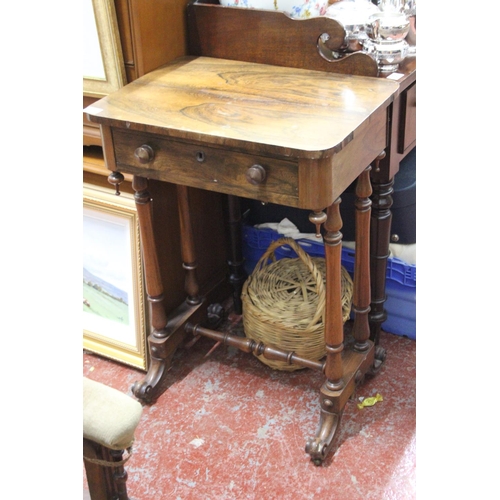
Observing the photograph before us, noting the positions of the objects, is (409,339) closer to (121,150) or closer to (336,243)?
(336,243)

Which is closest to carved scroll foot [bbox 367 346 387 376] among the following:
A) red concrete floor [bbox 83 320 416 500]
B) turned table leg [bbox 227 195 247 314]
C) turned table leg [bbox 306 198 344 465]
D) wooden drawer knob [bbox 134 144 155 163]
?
red concrete floor [bbox 83 320 416 500]

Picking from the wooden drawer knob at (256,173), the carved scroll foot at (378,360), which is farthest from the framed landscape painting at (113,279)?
the carved scroll foot at (378,360)

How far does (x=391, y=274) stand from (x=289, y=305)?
0.38 m

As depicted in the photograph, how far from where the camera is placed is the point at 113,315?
232 centimetres

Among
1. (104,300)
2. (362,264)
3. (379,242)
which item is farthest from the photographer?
(104,300)

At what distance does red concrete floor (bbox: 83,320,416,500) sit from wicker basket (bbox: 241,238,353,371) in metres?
0.14

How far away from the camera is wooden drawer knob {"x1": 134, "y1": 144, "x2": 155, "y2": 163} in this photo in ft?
5.63

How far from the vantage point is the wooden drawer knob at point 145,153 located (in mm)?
1717

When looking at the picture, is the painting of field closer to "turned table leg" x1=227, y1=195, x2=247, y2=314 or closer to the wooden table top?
"turned table leg" x1=227, y1=195, x2=247, y2=314

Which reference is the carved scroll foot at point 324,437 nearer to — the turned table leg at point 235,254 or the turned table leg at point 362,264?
the turned table leg at point 362,264

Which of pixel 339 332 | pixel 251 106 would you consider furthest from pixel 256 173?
pixel 339 332

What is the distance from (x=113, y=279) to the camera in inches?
89.8

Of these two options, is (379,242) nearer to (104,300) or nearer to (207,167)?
(207,167)

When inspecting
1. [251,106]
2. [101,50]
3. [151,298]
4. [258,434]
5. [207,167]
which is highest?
[101,50]
